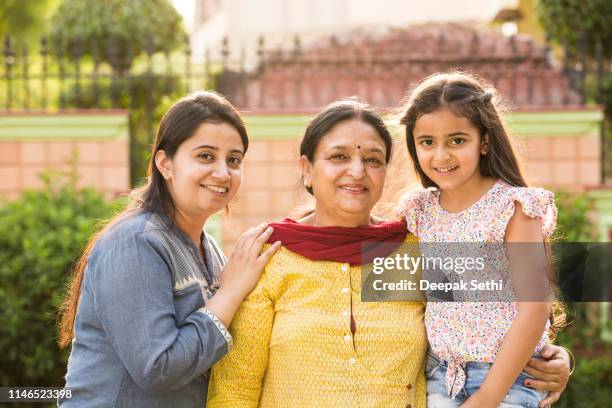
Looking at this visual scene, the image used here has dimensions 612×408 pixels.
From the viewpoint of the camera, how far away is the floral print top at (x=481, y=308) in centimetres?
285

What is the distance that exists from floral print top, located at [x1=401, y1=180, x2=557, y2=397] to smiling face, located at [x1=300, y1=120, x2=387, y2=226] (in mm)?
333

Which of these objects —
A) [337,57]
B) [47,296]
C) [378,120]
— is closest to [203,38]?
[337,57]

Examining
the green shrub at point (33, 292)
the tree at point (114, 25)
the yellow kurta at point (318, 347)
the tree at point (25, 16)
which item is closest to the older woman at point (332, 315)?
the yellow kurta at point (318, 347)

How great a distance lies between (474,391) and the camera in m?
2.88

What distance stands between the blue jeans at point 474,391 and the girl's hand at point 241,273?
29.1 inches

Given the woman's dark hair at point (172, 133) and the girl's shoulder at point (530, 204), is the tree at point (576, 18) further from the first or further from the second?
the woman's dark hair at point (172, 133)

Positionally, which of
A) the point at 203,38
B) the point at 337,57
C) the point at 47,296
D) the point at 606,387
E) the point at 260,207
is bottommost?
the point at 606,387

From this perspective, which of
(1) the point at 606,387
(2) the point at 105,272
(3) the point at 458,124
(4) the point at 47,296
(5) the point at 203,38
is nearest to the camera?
(2) the point at 105,272

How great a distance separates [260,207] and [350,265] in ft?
15.0

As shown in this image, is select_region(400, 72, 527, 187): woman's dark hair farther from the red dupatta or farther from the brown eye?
the brown eye

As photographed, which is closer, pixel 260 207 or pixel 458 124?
pixel 458 124

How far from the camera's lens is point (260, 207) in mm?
7520

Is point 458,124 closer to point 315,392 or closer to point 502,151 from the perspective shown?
point 502,151

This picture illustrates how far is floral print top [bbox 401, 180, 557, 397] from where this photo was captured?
9.34ft
